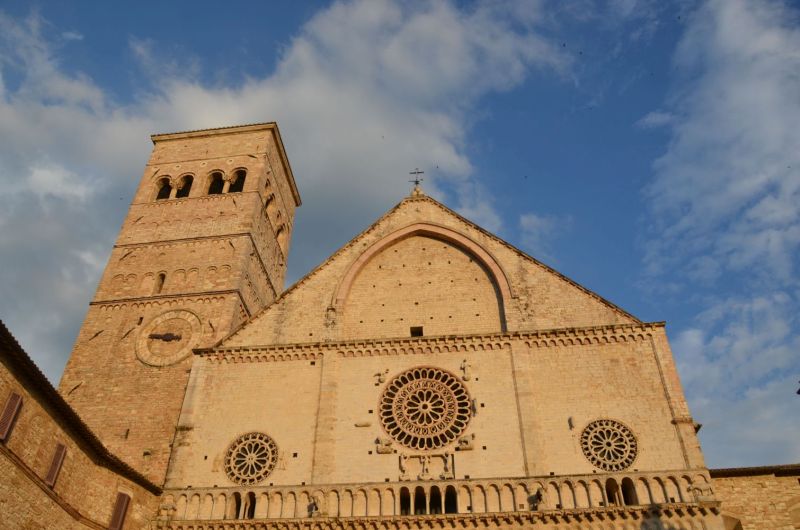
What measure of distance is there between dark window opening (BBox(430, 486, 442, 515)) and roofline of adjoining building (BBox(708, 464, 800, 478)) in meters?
6.92

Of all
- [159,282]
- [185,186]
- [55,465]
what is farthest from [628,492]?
[185,186]

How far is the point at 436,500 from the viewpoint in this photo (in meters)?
15.9

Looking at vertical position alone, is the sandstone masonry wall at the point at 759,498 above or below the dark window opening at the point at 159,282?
below

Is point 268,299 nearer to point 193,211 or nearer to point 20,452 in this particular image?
point 193,211

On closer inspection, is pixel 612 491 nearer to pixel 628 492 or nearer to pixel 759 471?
pixel 628 492

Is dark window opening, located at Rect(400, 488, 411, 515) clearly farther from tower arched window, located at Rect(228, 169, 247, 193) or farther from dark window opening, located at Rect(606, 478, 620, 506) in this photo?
tower arched window, located at Rect(228, 169, 247, 193)

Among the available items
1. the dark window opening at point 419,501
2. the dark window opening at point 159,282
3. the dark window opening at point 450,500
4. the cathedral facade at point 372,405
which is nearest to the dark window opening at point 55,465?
the cathedral facade at point 372,405

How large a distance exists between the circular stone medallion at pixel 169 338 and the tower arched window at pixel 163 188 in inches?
267

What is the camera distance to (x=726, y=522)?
1634cm

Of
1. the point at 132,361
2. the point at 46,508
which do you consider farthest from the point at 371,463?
the point at 132,361

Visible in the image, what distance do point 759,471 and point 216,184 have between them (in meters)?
21.1

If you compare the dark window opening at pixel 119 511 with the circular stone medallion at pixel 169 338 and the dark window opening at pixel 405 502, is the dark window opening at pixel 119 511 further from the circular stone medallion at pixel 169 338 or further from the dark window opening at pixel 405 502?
the dark window opening at pixel 405 502

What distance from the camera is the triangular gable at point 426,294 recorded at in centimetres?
1895

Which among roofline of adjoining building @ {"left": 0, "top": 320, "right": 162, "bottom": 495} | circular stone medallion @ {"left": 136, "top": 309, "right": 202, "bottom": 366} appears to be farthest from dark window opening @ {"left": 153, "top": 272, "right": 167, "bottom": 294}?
roofline of adjoining building @ {"left": 0, "top": 320, "right": 162, "bottom": 495}
